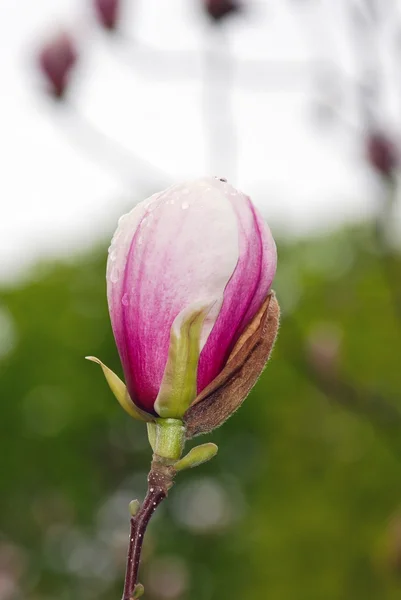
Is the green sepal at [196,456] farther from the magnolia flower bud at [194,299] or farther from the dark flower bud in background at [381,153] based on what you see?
the dark flower bud in background at [381,153]

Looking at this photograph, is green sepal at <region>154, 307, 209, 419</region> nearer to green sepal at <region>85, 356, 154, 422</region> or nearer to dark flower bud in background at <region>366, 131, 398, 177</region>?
green sepal at <region>85, 356, 154, 422</region>

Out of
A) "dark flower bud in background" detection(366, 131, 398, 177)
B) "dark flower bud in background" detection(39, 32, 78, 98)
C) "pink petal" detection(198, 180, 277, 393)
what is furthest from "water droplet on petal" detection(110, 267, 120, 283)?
"dark flower bud in background" detection(366, 131, 398, 177)

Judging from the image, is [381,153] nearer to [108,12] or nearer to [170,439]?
[108,12]

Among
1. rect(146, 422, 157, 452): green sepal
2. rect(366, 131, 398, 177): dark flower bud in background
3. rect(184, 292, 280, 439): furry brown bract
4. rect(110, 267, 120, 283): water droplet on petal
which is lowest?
rect(366, 131, 398, 177): dark flower bud in background

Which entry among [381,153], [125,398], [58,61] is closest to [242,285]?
[125,398]

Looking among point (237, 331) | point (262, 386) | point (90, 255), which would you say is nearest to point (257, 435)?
point (262, 386)
